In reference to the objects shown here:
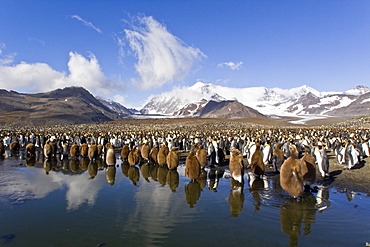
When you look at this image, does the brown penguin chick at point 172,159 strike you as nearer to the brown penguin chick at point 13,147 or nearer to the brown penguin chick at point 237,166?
the brown penguin chick at point 237,166

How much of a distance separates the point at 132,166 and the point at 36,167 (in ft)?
14.0

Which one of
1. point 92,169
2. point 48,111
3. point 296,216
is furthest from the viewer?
point 48,111

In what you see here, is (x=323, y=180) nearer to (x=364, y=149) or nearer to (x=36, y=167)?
(x=364, y=149)

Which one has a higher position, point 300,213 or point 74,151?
point 74,151

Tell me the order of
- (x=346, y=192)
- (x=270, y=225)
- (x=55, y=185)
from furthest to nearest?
1. (x=55, y=185)
2. (x=346, y=192)
3. (x=270, y=225)

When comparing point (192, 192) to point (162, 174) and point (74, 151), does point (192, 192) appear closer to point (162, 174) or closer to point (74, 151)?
point (162, 174)

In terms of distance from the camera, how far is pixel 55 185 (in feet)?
27.5

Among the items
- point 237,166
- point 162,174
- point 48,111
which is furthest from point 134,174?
point 48,111

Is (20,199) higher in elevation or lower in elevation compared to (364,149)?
lower

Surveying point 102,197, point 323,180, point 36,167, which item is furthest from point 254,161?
point 36,167

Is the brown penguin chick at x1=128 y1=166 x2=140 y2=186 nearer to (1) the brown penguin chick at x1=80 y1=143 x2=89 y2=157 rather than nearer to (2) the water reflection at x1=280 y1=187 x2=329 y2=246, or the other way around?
(1) the brown penguin chick at x1=80 y1=143 x2=89 y2=157

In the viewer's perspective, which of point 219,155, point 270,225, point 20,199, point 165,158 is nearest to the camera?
point 270,225

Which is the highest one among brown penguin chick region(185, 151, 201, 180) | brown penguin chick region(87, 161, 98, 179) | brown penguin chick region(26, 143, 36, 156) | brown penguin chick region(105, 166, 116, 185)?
brown penguin chick region(185, 151, 201, 180)

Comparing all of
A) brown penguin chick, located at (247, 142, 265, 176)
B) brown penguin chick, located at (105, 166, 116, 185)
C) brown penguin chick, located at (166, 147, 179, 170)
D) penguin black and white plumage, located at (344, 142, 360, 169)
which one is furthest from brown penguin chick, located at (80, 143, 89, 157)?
penguin black and white plumage, located at (344, 142, 360, 169)
